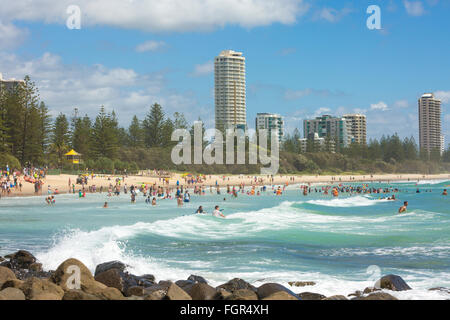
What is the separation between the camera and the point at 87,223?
21906mm

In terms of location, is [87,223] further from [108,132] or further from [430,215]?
[108,132]

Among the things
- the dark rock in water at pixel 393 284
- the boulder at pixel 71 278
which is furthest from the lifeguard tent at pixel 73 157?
the dark rock in water at pixel 393 284

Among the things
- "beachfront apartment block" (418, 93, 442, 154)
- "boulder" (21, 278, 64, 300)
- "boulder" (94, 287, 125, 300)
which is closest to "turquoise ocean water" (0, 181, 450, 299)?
"boulder" (94, 287, 125, 300)

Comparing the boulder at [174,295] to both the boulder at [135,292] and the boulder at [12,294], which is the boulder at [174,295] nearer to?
the boulder at [135,292]

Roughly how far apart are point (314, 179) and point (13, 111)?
5298 cm

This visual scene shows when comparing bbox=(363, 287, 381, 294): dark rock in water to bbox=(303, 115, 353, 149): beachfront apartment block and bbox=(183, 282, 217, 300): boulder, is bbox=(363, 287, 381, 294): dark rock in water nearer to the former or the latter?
bbox=(183, 282, 217, 300): boulder

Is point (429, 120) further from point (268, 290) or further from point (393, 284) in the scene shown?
point (268, 290)

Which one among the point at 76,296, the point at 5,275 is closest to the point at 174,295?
the point at 76,296

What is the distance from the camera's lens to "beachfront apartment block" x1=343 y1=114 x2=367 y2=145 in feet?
572

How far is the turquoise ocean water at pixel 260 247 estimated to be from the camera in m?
10.9

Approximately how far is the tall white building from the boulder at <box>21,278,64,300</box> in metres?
154

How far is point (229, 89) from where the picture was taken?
163125mm

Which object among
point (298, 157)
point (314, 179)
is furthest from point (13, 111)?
point (298, 157)

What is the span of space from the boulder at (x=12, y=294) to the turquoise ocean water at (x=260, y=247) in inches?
168
